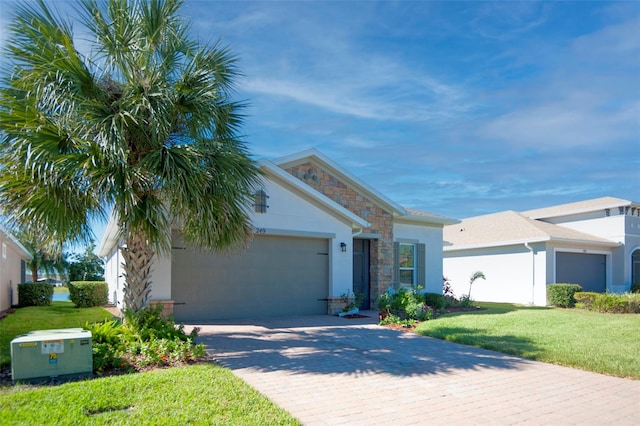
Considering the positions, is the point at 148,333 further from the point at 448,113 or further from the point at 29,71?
the point at 448,113

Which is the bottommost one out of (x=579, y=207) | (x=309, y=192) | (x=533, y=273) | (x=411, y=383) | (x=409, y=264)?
(x=411, y=383)

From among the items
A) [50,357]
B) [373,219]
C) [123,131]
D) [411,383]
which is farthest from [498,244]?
[50,357]

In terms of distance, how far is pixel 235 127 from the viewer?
9562 millimetres

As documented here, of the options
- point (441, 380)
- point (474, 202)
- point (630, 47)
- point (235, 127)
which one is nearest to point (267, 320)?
point (235, 127)

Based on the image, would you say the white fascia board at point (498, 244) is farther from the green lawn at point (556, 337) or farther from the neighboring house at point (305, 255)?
the green lawn at point (556, 337)

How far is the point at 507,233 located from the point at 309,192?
47.1ft

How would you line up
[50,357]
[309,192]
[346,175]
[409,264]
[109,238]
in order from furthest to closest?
[409,264]
[109,238]
[346,175]
[309,192]
[50,357]

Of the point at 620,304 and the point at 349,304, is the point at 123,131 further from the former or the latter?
the point at 620,304

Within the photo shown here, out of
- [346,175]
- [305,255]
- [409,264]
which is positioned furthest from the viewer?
[409,264]

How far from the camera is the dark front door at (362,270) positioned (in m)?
16.5

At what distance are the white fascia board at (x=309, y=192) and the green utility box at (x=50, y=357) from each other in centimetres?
716

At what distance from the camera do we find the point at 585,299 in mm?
19188

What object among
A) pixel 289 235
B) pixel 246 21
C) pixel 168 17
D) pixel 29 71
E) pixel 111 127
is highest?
pixel 246 21

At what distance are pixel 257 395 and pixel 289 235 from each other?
8029 mm
